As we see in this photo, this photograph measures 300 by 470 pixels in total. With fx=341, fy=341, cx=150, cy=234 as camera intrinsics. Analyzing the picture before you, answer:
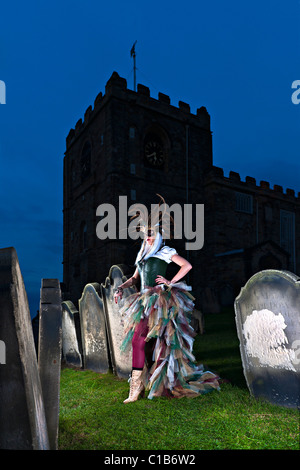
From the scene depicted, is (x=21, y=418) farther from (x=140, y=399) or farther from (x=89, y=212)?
(x=89, y=212)

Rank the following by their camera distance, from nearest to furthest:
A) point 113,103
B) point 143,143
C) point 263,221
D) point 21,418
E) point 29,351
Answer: point 21,418, point 29,351, point 113,103, point 143,143, point 263,221

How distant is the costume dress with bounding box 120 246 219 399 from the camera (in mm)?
3766

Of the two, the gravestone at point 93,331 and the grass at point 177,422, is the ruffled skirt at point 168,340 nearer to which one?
the grass at point 177,422

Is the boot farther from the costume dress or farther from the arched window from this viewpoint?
the arched window

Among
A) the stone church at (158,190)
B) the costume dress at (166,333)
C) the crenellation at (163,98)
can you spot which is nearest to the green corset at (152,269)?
the costume dress at (166,333)

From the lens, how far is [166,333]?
379cm

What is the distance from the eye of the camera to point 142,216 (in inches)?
167

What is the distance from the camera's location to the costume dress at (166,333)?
3.77m

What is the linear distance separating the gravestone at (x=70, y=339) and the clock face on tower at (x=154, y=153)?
50.7 ft

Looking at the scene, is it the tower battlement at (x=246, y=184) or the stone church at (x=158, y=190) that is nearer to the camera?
the stone church at (x=158, y=190)

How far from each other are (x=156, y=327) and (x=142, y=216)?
1.35 meters

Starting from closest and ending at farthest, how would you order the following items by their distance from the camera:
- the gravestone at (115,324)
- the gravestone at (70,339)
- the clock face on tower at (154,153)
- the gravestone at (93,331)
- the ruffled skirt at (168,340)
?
1. the ruffled skirt at (168,340)
2. the gravestone at (115,324)
3. the gravestone at (93,331)
4. the gravestone at (70,339)
5. the clock face on tower at (154,153)
